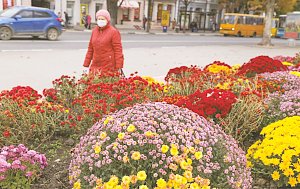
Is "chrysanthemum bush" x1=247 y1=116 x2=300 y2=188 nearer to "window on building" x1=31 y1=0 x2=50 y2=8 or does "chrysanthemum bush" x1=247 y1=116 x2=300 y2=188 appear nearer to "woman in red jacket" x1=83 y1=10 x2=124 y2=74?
"woman in red jacket" x1=83 y1=10 x2=124 y2=74

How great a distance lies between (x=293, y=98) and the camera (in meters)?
5.32

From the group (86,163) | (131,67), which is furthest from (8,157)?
(131,67)

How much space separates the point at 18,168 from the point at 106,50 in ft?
12.7

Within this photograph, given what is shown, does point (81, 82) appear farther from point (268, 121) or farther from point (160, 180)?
point (160, 180)

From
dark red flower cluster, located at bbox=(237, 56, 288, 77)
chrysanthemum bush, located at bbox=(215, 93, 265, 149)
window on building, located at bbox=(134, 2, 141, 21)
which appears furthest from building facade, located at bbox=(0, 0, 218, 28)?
chrysanthemum bush, located at bbox=(215, 93, 265, 149)

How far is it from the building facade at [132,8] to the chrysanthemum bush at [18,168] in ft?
107

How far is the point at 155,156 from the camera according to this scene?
9.29ft

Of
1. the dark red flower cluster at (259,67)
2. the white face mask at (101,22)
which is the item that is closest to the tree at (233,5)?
the dark red flower cluster at (259,67)

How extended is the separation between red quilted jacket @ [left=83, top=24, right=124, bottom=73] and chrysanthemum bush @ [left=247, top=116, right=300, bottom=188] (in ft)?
11.4

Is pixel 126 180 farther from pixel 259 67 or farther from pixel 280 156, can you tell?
pixel 259 67

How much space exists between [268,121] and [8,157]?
309 centimetres

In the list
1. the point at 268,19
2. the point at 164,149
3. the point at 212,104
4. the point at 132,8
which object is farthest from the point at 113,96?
the point at 132,8

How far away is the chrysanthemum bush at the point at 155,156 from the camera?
110 inches

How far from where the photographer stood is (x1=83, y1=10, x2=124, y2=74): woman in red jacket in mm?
6961
